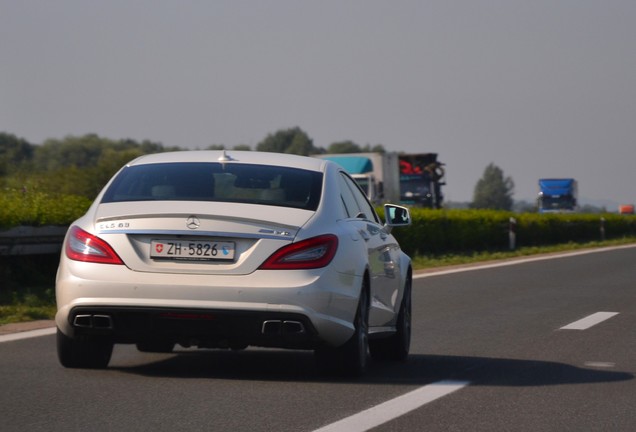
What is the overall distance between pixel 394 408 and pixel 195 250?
158 centimetres

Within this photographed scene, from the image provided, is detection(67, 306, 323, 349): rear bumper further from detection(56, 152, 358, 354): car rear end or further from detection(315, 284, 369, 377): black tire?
detection(315, 284, 369, 377): black tire

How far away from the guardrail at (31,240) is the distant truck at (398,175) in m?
32.9

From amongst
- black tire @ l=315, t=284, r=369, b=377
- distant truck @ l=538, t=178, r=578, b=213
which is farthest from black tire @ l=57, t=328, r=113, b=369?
distant truck @ l=538, t=178, r=578, b=213

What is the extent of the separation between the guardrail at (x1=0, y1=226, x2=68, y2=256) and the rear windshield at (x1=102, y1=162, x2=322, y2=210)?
20.3ft

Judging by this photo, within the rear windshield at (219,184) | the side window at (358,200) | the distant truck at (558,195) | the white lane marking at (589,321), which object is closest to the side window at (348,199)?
the side window at (358,200)

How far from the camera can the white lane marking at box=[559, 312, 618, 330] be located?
13.5 m

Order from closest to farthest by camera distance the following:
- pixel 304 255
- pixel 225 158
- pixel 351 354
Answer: pixel 304 255, pixel 351 354, pixel 225 158

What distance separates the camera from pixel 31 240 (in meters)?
15.3

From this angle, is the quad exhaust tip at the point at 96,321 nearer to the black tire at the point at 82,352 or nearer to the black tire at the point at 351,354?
the black tire at the point at 82,352

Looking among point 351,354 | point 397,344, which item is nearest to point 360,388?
point 351,354

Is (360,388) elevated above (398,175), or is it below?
below

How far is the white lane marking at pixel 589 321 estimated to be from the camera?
13452 millimetres

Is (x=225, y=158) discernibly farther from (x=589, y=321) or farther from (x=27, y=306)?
(x=589, y=321)

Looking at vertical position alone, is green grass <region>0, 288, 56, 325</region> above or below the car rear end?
below
